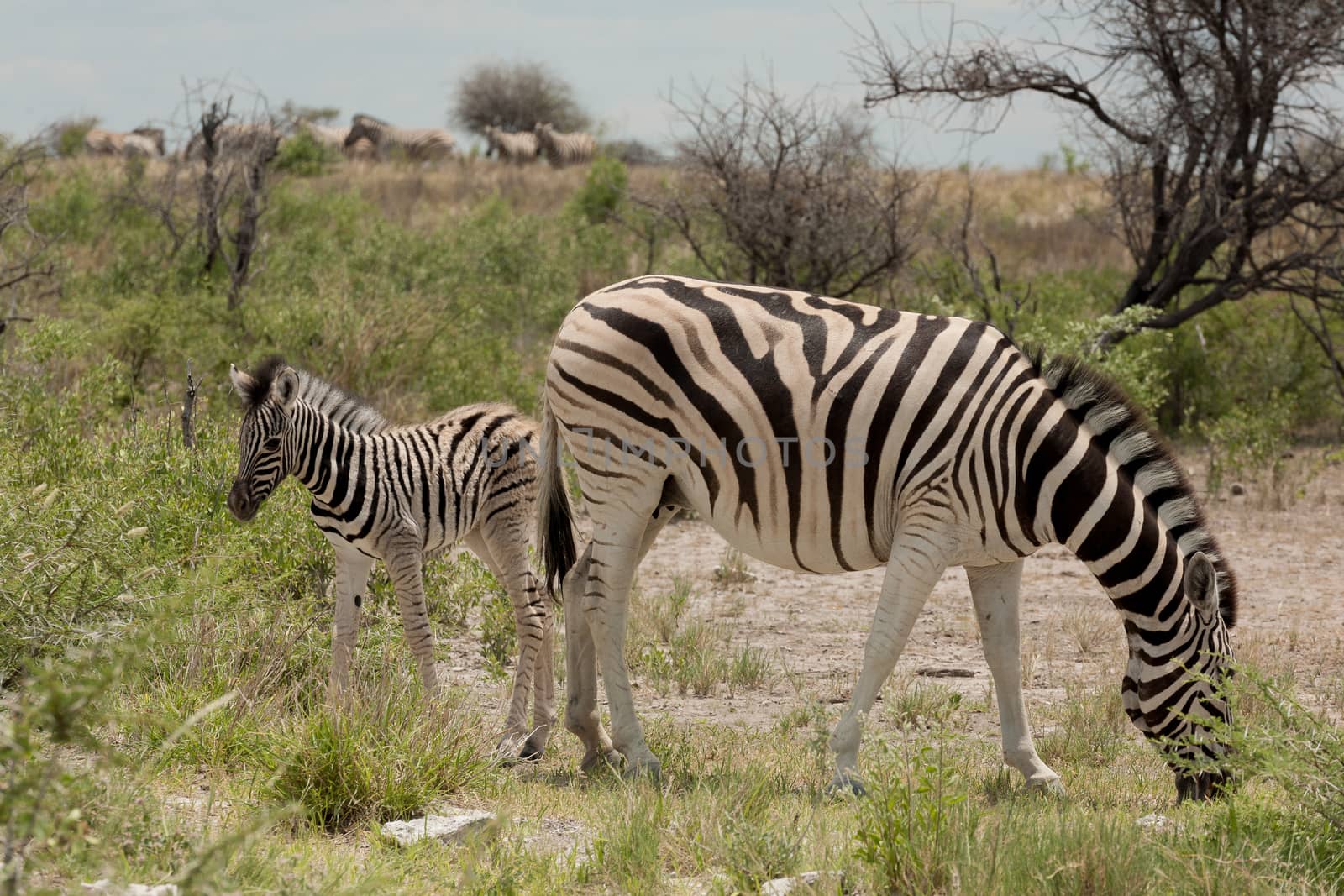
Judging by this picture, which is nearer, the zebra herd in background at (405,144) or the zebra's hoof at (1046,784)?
the zebra's hoof at (1046,784)

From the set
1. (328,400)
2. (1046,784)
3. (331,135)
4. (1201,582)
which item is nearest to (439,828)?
(1046,784)

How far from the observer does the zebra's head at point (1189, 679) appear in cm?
458

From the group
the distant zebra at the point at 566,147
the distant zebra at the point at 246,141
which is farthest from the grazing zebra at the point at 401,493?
the distant zebra at the point at 566,147

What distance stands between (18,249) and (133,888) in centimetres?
1353

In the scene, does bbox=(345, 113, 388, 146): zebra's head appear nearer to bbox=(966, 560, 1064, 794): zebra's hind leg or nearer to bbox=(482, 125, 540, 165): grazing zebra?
bbox=(482, 125, 540, 165): grazing zebra

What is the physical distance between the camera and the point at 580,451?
5.59m

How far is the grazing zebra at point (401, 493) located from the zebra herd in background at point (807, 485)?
0.01 m

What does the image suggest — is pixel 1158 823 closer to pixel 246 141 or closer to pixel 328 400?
pixel 328 400

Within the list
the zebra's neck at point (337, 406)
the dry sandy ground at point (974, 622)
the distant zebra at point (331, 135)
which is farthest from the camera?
the distant zebra at point (331, 135)

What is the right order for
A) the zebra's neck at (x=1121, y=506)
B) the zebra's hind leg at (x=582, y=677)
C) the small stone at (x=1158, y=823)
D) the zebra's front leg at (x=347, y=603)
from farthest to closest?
the zebra's front leg at (x=347, y=603) → the zebra's hind leg at (x=582, y=677) → the zebra's neck at (x=1121, y=506) → the small stone at (x=1158, y=823)

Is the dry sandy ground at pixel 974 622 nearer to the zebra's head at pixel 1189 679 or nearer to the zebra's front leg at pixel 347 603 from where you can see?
the zebra's front leg at pixel 347 603

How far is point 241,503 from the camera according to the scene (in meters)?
5.55

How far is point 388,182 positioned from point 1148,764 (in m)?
27.5

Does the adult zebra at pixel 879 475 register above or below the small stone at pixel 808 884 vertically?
above
